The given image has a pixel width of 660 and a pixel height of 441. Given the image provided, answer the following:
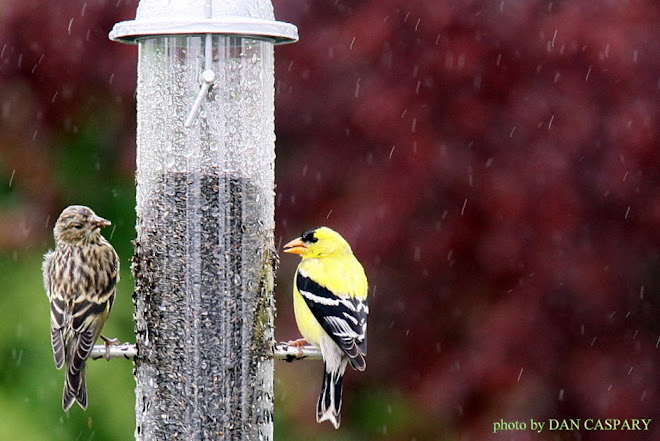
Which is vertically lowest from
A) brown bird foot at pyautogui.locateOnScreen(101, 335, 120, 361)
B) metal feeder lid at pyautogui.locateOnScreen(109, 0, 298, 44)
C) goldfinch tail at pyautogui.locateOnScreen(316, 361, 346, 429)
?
goldfinch tail at pyautogui.locateOnScreen(316, 361, 346, 429)

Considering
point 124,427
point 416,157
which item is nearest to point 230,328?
point 416,157

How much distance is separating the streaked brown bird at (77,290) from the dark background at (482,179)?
3.23 ft

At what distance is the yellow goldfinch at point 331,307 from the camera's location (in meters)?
4.93

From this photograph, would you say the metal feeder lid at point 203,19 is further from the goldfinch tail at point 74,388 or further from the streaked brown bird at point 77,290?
the goldfinch tail at point 74,388

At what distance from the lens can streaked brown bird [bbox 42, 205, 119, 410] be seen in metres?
4.81

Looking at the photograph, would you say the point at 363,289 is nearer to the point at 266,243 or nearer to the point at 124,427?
the point at 266,243

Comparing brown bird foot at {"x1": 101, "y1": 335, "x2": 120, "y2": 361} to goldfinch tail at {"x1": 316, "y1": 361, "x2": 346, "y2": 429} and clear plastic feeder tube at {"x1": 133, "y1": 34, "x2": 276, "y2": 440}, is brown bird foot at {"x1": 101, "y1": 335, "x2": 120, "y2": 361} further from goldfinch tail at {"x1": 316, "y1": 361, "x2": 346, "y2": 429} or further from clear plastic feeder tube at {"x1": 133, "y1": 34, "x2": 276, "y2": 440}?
goldfinch tail at {"x1": 316, "y1": 361, "x2": 346, "y2": 429}

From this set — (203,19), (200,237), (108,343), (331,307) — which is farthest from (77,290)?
(203,19)

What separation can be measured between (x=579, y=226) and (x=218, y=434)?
6.00ft

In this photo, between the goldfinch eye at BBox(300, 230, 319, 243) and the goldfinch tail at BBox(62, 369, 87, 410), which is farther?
the goldfinch eye at BBox(300, 230, 319, 243)

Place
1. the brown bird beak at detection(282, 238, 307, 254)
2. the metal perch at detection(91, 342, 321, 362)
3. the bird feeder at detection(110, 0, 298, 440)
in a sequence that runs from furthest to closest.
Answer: the brown bird beak at detection(282, 238, 307, 254), the metal perch at detection(91, 342, 321, 362), the bird feeder at detection(110, 0, 298, 440)

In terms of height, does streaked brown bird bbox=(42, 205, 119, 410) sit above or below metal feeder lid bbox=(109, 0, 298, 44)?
below

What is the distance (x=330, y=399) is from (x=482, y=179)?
121 cm

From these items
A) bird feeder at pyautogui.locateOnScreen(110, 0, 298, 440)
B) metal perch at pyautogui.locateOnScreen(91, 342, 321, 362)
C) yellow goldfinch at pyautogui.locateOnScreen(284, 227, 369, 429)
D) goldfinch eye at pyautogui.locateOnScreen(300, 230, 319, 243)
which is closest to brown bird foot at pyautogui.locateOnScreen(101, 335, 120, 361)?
metal perch at pyautogui.locateOnScreen(91, 342, 321, 362)
